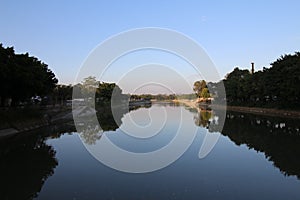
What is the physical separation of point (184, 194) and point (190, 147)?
8347 mm

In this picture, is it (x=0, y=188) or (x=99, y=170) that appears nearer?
(x=0, y=188)

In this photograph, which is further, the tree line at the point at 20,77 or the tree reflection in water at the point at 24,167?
the tree line at the point at 20,77

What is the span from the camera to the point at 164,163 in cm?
1264

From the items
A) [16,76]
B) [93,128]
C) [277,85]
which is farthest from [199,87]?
[16,76]

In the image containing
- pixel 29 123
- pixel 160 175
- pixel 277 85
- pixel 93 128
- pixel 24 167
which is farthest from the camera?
pixel 277 85

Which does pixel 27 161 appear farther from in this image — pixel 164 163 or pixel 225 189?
pixel 225 189

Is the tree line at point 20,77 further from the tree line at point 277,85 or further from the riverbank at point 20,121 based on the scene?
the tree line at point 277,85

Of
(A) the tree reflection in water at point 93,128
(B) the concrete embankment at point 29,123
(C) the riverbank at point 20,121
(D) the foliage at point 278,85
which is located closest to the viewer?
(A) the tree reflection in water at point 93,128

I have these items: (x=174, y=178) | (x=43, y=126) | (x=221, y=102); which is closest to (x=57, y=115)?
(x=43, y=126)

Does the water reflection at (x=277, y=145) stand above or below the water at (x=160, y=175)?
above

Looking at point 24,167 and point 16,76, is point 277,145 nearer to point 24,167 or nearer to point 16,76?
point 24,167

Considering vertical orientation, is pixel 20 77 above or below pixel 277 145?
above

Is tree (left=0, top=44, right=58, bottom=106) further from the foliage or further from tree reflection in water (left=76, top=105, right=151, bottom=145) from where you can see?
the foliage

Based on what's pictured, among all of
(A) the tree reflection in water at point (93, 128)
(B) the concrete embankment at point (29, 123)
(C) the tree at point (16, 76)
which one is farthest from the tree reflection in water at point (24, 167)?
(C) the tree at point (16, 76)
